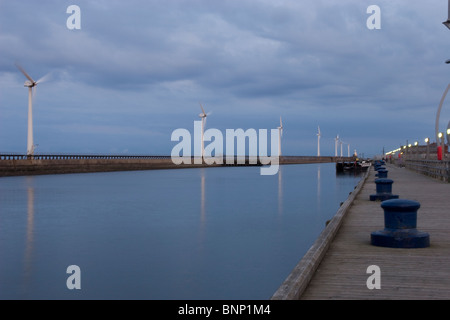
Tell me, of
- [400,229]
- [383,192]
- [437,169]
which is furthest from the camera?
[437,169]

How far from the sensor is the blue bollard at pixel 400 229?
936cm

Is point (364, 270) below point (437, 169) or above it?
below

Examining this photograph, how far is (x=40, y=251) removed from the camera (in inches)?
609

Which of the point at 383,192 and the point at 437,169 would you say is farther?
the point at 437,169

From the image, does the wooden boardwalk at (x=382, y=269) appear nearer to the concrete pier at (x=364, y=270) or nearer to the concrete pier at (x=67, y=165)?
the concrete pier at (x=364, y=270)

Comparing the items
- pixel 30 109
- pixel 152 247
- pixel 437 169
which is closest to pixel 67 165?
pixel 30 109

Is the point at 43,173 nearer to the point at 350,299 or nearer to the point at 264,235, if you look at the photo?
the point at 264,235

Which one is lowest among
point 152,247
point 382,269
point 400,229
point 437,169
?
point 152,247

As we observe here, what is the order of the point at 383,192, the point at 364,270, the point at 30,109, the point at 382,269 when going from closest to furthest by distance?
the point at 364,270 → the point at 382,269 → the point at 383,192 → the point at 30,109

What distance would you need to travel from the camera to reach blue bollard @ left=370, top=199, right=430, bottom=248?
9359 millimetres

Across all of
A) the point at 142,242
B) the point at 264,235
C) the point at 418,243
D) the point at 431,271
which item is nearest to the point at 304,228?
the point at 264,235

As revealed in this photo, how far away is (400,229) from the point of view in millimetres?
9625

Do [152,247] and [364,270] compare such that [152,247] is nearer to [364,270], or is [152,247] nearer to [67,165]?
[364,270]

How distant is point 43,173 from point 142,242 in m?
52.5
